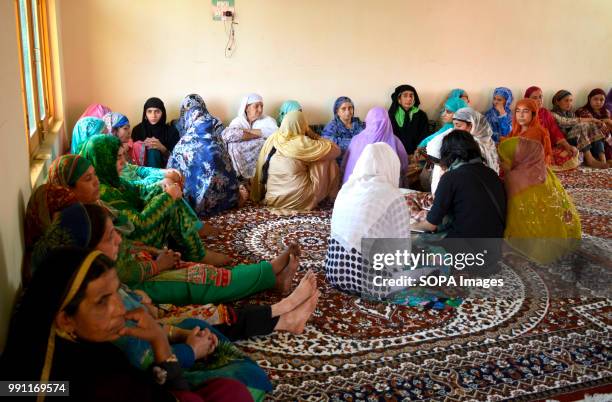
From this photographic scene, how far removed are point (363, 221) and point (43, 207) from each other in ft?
4.68

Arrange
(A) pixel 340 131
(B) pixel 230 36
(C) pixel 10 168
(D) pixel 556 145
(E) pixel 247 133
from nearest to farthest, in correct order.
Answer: (C) pixel 10 168 < (E) pixel 247 133 < (B) pixel 230 36 < (A) pixel 340 131 < (D) pixel 556 145

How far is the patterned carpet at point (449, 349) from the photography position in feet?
7.08

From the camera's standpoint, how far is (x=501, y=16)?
6637mm

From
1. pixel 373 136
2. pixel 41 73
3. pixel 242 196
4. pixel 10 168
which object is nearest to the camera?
pixel 10 168

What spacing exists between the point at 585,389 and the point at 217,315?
149cm

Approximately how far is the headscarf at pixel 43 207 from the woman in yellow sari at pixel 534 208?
7.87ft

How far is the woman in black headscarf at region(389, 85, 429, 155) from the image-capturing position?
605 centimetres

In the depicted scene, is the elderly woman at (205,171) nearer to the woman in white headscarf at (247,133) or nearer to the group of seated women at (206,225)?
the group of seated women at (206,225)

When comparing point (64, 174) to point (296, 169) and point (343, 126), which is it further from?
point (343, 126)

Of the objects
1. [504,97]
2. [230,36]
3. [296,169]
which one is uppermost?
[230,36]

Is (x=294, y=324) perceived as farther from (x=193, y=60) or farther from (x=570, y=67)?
(x=570, y=67)

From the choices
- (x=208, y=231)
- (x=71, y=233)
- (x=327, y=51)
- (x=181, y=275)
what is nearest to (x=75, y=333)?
(x=71, y=233)

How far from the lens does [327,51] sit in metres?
5.96

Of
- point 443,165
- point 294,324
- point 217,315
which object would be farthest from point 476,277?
point 217,315
